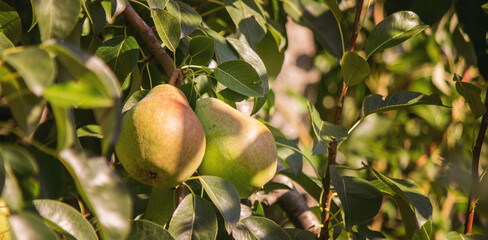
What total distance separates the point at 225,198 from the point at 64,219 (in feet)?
0.70

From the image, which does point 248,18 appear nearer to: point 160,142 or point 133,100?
point 133,100

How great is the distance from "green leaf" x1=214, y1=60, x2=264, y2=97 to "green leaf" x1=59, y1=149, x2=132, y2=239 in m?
0.41

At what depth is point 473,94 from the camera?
98 centimetres

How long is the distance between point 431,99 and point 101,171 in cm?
67

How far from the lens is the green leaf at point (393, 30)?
3.12 ft

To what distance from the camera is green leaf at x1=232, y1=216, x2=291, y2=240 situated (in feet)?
2.63

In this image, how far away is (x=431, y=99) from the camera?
910 mm

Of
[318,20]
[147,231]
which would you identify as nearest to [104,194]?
[147,231]

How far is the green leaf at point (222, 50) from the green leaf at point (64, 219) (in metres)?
0.42

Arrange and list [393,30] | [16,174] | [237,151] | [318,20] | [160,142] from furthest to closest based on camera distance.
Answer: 1. [318,20]
2. [393,30]
3. [237,151]
4. [160,142]
5. [16,174]

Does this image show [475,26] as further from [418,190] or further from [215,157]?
[215,157]

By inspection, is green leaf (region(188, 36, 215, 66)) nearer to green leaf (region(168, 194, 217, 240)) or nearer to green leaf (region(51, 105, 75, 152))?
green leaf (region(168, 194, 217, 240))

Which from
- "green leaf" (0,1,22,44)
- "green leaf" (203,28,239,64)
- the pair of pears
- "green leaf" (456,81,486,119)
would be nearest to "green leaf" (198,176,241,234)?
the pair of pears

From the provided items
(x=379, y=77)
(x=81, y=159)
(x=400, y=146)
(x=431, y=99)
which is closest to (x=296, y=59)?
(x=379, y=77)
